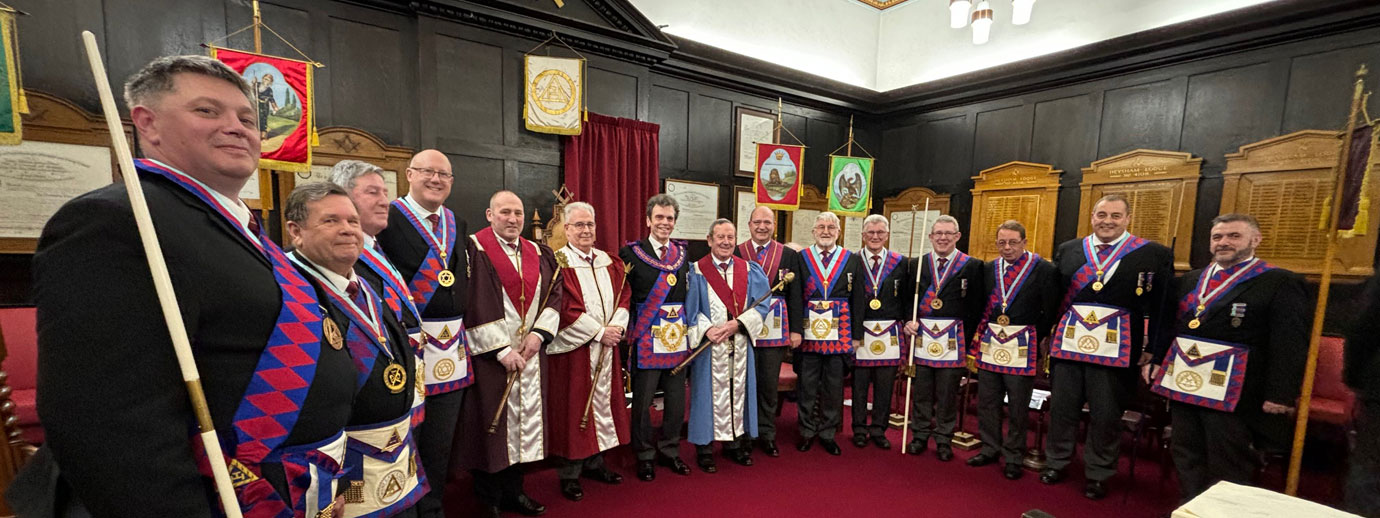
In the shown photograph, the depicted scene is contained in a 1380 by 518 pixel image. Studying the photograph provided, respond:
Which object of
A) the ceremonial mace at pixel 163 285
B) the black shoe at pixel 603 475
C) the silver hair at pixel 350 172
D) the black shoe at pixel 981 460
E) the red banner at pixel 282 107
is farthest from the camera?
the black shoe at pixel 981 460

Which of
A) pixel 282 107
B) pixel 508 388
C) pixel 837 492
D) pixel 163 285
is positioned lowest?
pixel 837 492

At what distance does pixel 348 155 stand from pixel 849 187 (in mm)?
5072

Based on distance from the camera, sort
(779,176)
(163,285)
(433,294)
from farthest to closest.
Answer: (779,176) < (433,294) < (163,285)

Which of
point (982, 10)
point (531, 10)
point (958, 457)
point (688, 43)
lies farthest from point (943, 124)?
point (531, 10)

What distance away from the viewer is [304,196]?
147 cm

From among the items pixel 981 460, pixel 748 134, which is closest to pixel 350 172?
pixel 981 460

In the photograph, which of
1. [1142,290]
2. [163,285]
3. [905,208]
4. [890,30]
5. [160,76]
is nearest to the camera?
[163,285]

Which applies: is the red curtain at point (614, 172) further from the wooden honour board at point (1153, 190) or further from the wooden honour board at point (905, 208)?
the wooden honour board at point (1153, 190)

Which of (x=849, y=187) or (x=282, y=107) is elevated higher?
(x=282, y=107)

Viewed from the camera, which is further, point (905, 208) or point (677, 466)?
point (905, 208)

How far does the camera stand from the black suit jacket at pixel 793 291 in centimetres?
362

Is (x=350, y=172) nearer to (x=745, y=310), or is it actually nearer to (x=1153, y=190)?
(x=745, y=310)

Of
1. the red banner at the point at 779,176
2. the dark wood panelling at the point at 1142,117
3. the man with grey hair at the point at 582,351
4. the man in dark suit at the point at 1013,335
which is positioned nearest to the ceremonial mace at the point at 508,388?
the man with grey hair at the point at 582,351

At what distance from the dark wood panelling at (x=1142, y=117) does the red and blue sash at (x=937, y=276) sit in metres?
3.41
